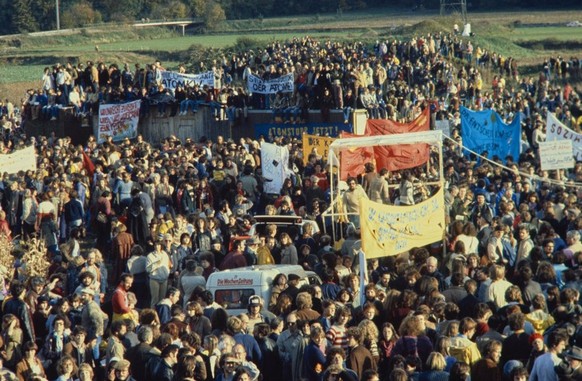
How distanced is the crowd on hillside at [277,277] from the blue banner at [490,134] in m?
0.47

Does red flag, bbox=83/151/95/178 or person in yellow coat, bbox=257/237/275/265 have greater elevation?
person in yellow coat, bbox=257/237/275/265

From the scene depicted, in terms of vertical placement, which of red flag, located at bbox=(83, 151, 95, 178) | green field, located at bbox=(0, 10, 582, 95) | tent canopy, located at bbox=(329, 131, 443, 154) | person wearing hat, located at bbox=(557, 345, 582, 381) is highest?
tent canopy, located at bbox=(329, 131, 443, 154)

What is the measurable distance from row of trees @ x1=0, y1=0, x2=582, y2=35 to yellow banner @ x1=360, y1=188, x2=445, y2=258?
278 ft

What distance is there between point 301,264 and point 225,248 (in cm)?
209

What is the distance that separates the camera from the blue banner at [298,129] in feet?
109

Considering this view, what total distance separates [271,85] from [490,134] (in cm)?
757

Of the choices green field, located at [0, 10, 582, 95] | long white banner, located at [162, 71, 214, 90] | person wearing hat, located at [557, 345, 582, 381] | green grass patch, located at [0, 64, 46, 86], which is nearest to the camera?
person wearing hat, located at [557, 345, 582, 381]

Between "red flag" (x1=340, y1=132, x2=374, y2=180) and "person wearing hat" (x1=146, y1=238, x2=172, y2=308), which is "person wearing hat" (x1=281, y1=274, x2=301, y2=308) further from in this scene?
"red flag" (x1=340, y1=132, x2=374, y2=180)

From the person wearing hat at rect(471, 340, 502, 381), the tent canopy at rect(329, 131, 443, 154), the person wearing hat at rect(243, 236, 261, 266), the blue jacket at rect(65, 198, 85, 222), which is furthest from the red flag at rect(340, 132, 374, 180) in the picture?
the person wearing hat at rect(471, 340, 502, 381)

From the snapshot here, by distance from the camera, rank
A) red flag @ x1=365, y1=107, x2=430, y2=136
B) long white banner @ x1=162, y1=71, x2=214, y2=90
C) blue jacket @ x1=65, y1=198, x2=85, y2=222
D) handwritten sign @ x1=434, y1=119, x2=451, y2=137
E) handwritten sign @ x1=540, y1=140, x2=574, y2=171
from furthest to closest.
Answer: long white banner @ x1=162, y1=71, x2=214, y2=90
handwritten sign @ x1=434, y1=119, x2=451, y2=137
red flag @ x1=365, y1=107, x2=430, y2=136
handwritten sign @ x1=540, y1=140, x2=574, y2=171
blue jacket @ x1=65, y1=198, x2=85, y2=222

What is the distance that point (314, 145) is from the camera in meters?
26.6

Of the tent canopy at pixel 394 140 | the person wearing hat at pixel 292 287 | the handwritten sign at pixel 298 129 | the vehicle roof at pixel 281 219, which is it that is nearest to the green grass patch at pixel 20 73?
the handwritten sign at pixel 298 129

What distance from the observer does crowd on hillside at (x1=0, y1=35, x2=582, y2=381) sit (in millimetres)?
13695

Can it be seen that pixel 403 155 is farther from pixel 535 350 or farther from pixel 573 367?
pixel 573 367
